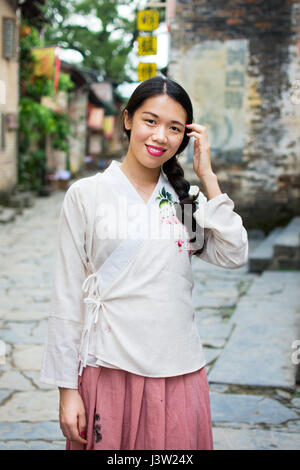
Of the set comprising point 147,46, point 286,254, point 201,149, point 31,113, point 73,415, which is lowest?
point 286,254

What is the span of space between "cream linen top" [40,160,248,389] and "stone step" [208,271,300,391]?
8.62 feet

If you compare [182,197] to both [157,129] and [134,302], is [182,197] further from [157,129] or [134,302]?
[134,302]

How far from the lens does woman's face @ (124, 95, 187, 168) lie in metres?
2.05

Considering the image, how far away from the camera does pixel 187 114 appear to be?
2127 millimetres

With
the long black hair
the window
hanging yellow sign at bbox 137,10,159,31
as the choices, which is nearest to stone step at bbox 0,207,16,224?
the window

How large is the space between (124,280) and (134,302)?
0.27ft

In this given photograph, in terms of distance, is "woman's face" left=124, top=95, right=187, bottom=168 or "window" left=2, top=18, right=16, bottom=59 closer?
"woman's face" left=124, top=95, right=187, bottom=168

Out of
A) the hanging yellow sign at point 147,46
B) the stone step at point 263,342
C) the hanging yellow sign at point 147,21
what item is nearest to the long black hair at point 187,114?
the stone step at point 263,342

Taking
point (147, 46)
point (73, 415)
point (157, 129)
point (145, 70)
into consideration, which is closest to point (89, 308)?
point (73, 415)

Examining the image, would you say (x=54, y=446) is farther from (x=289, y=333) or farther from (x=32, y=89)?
(x=32, y=89)

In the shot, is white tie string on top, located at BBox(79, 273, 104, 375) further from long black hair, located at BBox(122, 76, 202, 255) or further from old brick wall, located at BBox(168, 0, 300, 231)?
old brick wall, located at BBox(168, 0, 300, 231)

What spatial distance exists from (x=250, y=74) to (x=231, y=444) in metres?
8.68

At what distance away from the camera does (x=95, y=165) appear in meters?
30.3

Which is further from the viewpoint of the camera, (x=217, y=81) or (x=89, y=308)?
(x=217, y=81)
